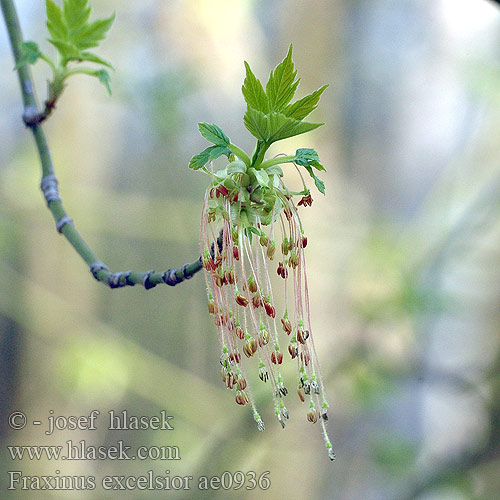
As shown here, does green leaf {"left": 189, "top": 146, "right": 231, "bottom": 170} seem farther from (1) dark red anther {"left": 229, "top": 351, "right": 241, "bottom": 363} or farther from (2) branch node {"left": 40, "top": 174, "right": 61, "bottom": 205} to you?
(2) branch node {"left": 40, "top": 174, "right": 61, "bottom": 205}

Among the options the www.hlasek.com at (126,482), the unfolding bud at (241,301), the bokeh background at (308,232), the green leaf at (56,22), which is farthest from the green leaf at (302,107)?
the www.hlasek.com at (126,482)

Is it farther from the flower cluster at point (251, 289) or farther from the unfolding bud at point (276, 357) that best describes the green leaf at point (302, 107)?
the unfolding bud at point (276, 357)

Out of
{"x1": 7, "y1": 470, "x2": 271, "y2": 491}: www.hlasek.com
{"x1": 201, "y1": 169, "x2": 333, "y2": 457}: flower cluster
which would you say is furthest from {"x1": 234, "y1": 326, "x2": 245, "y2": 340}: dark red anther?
{"x1": 7, "y1": 470, "x2": 271, "y2": 491}: www.hlasek.com

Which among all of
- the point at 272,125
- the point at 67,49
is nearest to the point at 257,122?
the point at 272,125

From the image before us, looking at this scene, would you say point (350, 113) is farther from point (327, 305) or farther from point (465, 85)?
point (327, 305)

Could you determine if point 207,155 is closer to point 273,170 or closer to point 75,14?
point 273,170
